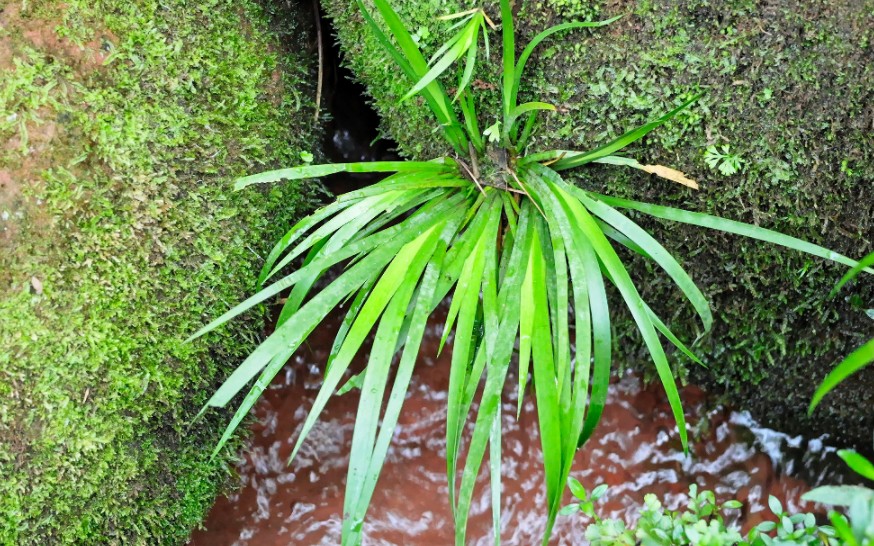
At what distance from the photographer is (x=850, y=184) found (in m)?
1.22

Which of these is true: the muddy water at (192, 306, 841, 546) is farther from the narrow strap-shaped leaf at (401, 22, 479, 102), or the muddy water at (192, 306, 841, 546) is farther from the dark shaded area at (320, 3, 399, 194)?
the narrow strap-shaped leaf at (401, 22, 479, 102)

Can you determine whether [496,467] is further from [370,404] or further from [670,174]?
[670,174]

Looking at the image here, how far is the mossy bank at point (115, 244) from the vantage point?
3.93 feet

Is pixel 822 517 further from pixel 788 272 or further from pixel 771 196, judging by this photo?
pixel 771 196

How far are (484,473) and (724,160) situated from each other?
981mm

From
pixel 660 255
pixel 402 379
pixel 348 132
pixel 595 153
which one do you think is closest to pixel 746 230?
pixel 660 255

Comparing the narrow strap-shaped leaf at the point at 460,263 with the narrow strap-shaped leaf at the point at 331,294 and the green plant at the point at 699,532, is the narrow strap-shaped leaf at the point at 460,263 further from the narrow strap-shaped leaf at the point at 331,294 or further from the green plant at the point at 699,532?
the green plant at the point at 699,532

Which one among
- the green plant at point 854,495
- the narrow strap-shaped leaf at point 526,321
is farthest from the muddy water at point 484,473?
the green plant at point 854,495

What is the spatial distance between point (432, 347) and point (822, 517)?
1.11 metres

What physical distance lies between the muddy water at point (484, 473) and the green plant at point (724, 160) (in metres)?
0.70

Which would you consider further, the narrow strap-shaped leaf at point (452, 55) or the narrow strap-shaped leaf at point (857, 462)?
the narrow strap-shaped leaf at point (452, 55)

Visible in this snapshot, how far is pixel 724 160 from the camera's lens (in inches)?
48.0

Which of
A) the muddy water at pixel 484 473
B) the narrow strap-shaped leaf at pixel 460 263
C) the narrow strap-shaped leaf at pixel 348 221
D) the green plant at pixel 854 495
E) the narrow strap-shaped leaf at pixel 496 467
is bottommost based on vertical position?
the muddy water at pixel 484 473

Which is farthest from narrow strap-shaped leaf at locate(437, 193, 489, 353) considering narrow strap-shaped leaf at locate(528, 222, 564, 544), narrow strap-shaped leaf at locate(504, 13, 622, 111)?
narrow strap-shaped leaf at locate(504, 13, 622, 111)
